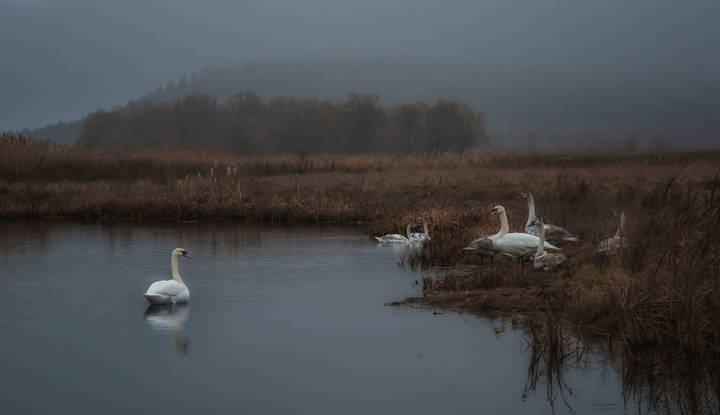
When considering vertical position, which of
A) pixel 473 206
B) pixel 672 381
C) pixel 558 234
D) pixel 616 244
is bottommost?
pixel 672 381

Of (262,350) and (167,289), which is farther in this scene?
(167,289)

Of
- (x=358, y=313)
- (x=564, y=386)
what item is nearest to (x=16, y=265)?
(x=358, y=313)

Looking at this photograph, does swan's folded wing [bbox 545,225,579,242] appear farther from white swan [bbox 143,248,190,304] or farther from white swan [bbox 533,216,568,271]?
white swan [bbox 143,248,190,304]

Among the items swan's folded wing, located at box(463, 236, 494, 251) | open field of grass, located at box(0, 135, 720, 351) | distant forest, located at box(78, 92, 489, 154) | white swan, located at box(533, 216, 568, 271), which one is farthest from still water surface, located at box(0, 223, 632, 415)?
distant forest, located at box(78, 92, 489, 154)

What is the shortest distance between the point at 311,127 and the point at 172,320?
76.0 meters

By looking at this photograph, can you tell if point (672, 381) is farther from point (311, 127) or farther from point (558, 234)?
point (311, 127)

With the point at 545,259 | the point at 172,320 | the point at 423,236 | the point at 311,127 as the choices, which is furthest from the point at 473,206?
the point at 311,127

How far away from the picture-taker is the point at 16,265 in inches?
607

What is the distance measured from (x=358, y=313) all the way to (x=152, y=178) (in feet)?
67.5

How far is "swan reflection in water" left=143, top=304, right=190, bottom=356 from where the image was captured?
30.3 feet

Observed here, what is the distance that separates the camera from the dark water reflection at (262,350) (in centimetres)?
732

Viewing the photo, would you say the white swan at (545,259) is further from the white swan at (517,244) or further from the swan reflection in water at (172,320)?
the swan reflection in water at (172,320)

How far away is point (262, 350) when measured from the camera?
8922 mm

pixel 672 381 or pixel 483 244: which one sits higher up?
pixel 483 244
